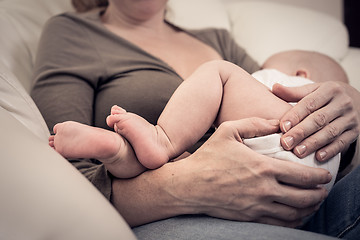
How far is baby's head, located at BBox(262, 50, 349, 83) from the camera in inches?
34.8

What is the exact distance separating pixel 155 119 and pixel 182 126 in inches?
5.0

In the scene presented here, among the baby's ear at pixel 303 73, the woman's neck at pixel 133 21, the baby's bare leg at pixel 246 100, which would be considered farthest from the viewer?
the woman's neck at pixel 133 21

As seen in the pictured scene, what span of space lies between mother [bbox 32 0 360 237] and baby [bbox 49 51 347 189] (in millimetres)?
23

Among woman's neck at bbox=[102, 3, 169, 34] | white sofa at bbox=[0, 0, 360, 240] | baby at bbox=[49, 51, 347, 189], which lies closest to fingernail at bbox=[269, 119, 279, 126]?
baby at bbox=[49, 51, 347, 189]

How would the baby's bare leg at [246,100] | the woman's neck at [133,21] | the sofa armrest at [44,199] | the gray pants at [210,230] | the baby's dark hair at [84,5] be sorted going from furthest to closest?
the baby's dark hair at [84,5] → the woman's neck at [133,21] → the baby's bare leg at [246,100] → the gray pants at [210,230] → the sofa armrest at [44,199]

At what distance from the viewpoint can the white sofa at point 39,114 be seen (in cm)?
39

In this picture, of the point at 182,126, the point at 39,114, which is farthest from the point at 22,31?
the point at 182,126

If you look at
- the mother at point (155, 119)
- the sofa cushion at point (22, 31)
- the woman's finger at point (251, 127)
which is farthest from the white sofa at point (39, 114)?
the woman's finger at point (251, 127)

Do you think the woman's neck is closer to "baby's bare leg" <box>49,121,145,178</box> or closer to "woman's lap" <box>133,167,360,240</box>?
"baby's bare leg" <box>49,121,145,178</box>

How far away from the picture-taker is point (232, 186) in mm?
553

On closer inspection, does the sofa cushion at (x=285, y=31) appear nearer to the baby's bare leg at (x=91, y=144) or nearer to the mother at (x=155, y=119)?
the mother at (x=155, y=119)

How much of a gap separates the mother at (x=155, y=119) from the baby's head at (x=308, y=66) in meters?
0.18

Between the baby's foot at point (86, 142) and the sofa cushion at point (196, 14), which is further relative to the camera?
the sofa cushion at point (196, 14)

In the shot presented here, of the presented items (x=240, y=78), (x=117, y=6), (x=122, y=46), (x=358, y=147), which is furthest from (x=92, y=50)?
(x=358, y=147)
